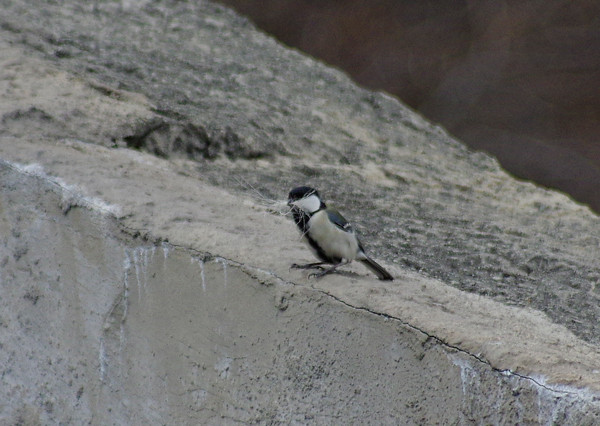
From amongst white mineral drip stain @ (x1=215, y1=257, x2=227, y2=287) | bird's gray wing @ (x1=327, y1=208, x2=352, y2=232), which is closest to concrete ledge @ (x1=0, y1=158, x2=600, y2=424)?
white mineral drip stain @ (x1=215, y1=257, x2=227, y2=287)

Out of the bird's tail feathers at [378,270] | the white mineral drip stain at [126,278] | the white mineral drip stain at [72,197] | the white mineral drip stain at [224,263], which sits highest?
the bird's tail feathers at [378,270]

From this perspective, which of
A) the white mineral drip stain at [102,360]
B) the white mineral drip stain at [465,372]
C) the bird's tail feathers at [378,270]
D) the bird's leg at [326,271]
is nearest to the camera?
the white mineral drip stain at [465,372]

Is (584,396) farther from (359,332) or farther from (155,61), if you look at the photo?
(155,61)

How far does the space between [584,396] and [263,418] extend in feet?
2.20

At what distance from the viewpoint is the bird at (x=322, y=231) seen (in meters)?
1.83

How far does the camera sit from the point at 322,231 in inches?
72.0

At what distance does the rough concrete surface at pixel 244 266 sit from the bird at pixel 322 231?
1.8 inches

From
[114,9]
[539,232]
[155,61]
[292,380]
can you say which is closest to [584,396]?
[292,380]

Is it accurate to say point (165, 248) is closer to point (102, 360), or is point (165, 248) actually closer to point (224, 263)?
point (224, 263)

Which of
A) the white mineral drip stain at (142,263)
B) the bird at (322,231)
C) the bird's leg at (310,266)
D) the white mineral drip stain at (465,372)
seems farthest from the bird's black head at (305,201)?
the white mineral drip stain at (465,372)

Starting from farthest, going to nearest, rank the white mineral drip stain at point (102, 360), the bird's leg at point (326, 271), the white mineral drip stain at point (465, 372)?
the white mineral drip stain at point (102, 360) < the bird's leg at point (326, 271) < the white mineral drip stain at point (465, 372)

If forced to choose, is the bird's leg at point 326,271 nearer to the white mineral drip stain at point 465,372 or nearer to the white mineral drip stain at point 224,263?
the white mineral drip stain at point 224,263

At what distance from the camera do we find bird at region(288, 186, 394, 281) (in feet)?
5.99

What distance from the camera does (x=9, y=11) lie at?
3.35m
